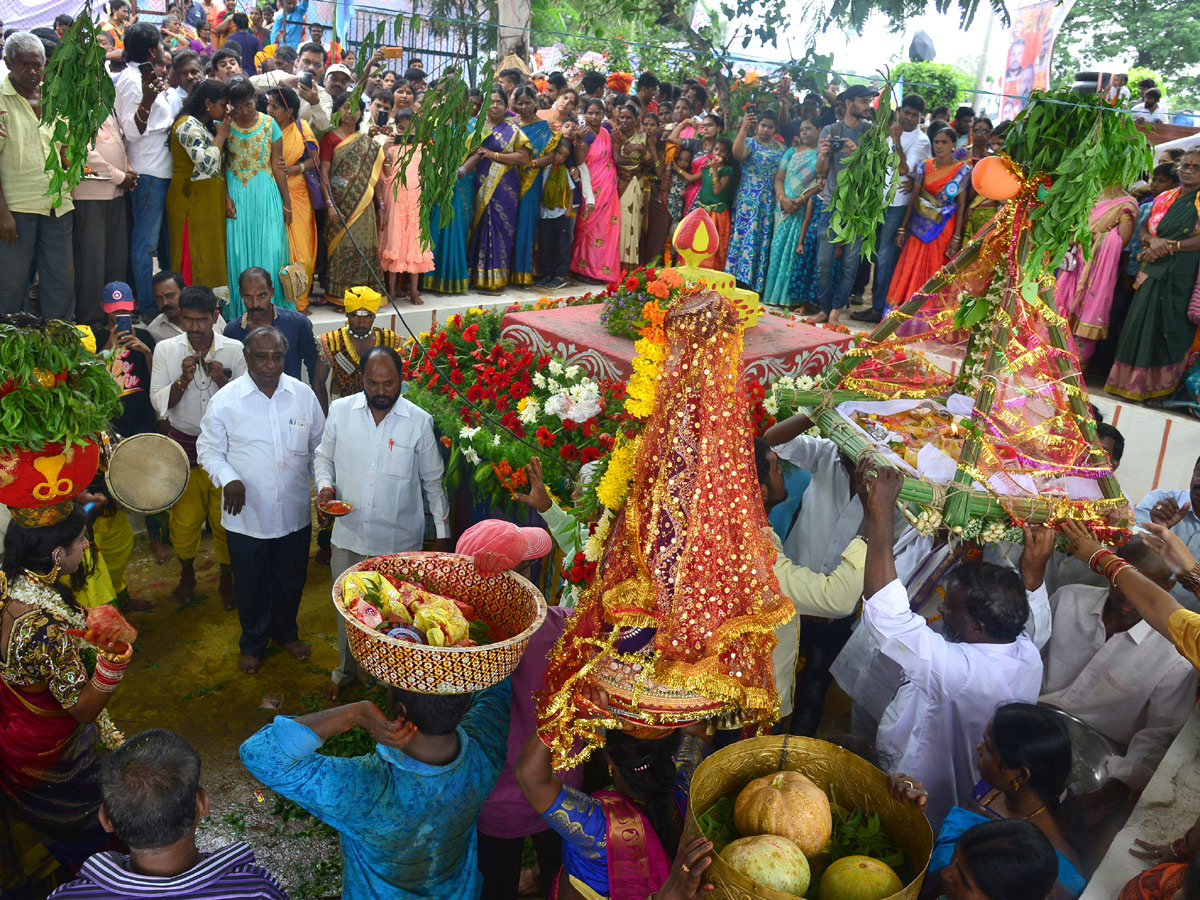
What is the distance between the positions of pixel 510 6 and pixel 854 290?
6383mm

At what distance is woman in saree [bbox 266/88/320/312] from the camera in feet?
24.7

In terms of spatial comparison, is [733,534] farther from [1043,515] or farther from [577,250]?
[577,250]

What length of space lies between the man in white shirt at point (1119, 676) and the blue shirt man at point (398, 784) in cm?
190

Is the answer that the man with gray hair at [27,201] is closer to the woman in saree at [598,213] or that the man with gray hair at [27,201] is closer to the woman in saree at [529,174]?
the woman in saree at [529,174]

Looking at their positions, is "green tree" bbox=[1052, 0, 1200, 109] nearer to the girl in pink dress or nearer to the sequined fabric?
the sequined fabric

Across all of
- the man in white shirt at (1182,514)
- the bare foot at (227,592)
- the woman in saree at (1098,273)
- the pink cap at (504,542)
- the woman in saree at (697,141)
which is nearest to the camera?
the pink cap at (504,542)

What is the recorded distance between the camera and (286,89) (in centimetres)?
757

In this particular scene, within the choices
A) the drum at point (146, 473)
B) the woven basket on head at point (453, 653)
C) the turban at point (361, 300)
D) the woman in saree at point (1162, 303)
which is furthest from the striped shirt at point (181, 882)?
the woman in saree at point (1162, 303)

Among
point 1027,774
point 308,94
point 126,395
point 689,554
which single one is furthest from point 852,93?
point 689,554

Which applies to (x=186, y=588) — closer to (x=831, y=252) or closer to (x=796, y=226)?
(x=831, y=252)

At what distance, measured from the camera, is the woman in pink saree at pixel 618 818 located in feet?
7.58

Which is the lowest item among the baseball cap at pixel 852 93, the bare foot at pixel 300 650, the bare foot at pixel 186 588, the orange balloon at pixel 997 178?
the bare foot at pixel 300 650

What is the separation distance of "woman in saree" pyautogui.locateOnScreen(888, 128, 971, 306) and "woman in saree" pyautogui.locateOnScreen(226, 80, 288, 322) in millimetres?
5546

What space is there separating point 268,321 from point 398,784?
3622 millimetres
